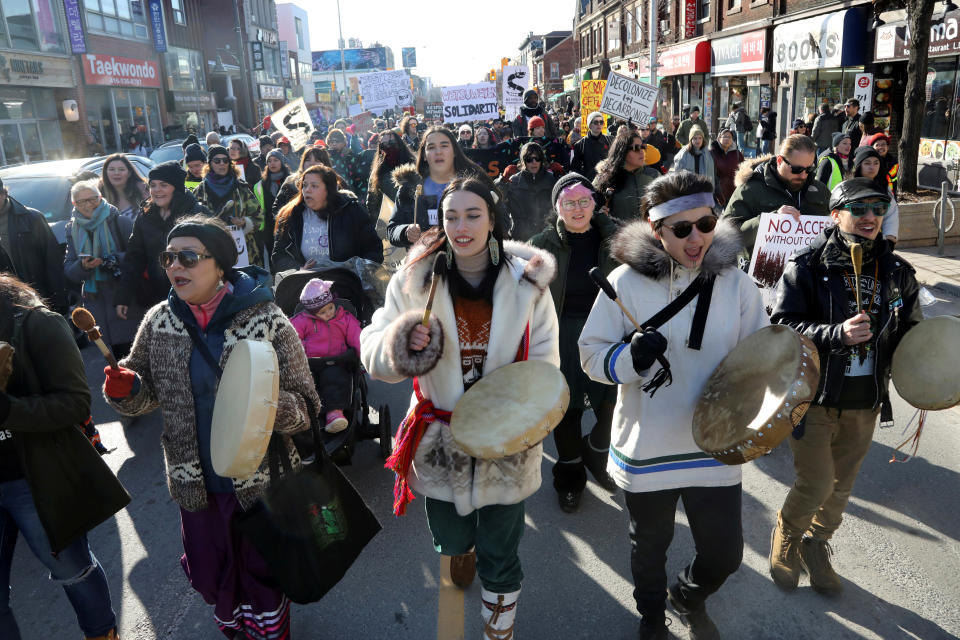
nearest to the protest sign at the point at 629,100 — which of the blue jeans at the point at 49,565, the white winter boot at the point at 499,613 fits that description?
the white winter boot at the point at 499,613

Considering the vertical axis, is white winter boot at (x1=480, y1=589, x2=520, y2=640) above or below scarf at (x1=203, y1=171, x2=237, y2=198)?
below

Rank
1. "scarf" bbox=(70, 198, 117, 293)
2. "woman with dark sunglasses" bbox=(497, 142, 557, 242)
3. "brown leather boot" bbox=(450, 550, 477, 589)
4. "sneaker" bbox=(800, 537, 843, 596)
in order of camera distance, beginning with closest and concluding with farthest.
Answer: "sneaker" bbox=(800, 537, 843, 596) < "brown leather boot" bbox=(450, 550, 477, 589) < "scarf" bbox=(70, 198, 117, 293) < "woman with dark sunglasses" bbox=(497, 142, 557, 242)

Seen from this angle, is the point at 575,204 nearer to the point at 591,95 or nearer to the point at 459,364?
the point at 459,364

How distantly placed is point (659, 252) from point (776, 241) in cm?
266

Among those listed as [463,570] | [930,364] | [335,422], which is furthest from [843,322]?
[335,422]

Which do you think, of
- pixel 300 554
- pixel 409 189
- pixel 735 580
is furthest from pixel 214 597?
pixel 409 189

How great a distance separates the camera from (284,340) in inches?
108

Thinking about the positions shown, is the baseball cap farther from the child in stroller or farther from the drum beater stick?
the drum beater stick

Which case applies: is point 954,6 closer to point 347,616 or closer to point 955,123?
point 955,123

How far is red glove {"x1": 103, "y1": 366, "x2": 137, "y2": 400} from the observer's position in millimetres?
2500

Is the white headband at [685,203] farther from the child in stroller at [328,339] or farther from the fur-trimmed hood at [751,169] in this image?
the fur-trimmed hood at [751,169]

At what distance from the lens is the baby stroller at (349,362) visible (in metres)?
4.38

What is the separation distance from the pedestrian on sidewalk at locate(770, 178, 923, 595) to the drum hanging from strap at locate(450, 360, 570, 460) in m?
1.26

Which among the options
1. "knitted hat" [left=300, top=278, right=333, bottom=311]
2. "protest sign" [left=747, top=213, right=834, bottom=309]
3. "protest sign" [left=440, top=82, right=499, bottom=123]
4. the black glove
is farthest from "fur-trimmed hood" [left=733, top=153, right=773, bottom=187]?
"protest sign" [left=440, top=82, right=499, bottom=123]
